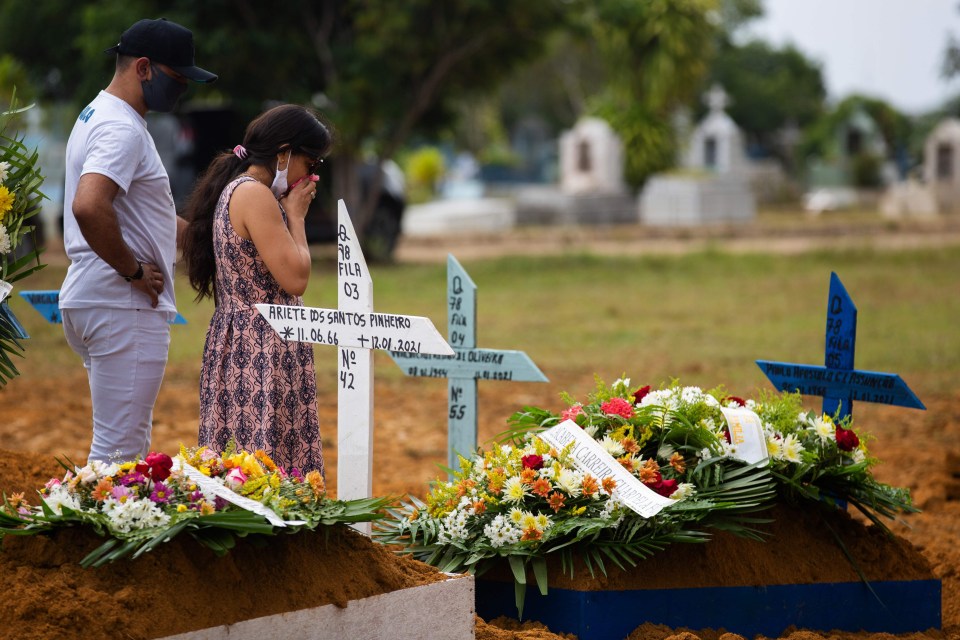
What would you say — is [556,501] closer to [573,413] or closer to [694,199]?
[573,413]

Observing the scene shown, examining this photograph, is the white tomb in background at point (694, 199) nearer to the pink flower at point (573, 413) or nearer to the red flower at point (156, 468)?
the pink flower at point (573, 413)

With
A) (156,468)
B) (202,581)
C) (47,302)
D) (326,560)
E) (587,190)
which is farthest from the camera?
(587,190)

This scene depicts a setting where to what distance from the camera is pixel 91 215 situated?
3715mm

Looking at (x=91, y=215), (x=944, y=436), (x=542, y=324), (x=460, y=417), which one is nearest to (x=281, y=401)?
(x=91, y=215)

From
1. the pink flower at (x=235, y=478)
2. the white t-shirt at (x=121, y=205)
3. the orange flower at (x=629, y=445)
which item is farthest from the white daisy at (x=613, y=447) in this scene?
the white t-shirt at (x=121, y=205)

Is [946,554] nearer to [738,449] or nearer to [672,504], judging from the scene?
[738,449]

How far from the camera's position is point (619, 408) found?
4133 mm

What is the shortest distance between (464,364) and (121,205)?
5.21ft

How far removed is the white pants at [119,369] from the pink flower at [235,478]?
0.77 metres

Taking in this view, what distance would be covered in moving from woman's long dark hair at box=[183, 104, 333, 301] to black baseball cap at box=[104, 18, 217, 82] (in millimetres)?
265

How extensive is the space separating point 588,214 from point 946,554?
1109 inches

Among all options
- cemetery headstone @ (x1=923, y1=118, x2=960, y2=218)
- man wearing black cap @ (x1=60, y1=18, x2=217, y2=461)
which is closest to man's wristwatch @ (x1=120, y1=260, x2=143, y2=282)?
man wearing black cap @ (x1=60, y1=18, x2=217, y2=461)

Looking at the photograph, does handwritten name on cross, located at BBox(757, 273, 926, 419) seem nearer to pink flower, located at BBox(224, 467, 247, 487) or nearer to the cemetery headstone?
pink flower, located at BBox(224, 467, 247, 487)

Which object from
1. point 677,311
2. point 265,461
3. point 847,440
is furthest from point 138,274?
point 677,311
